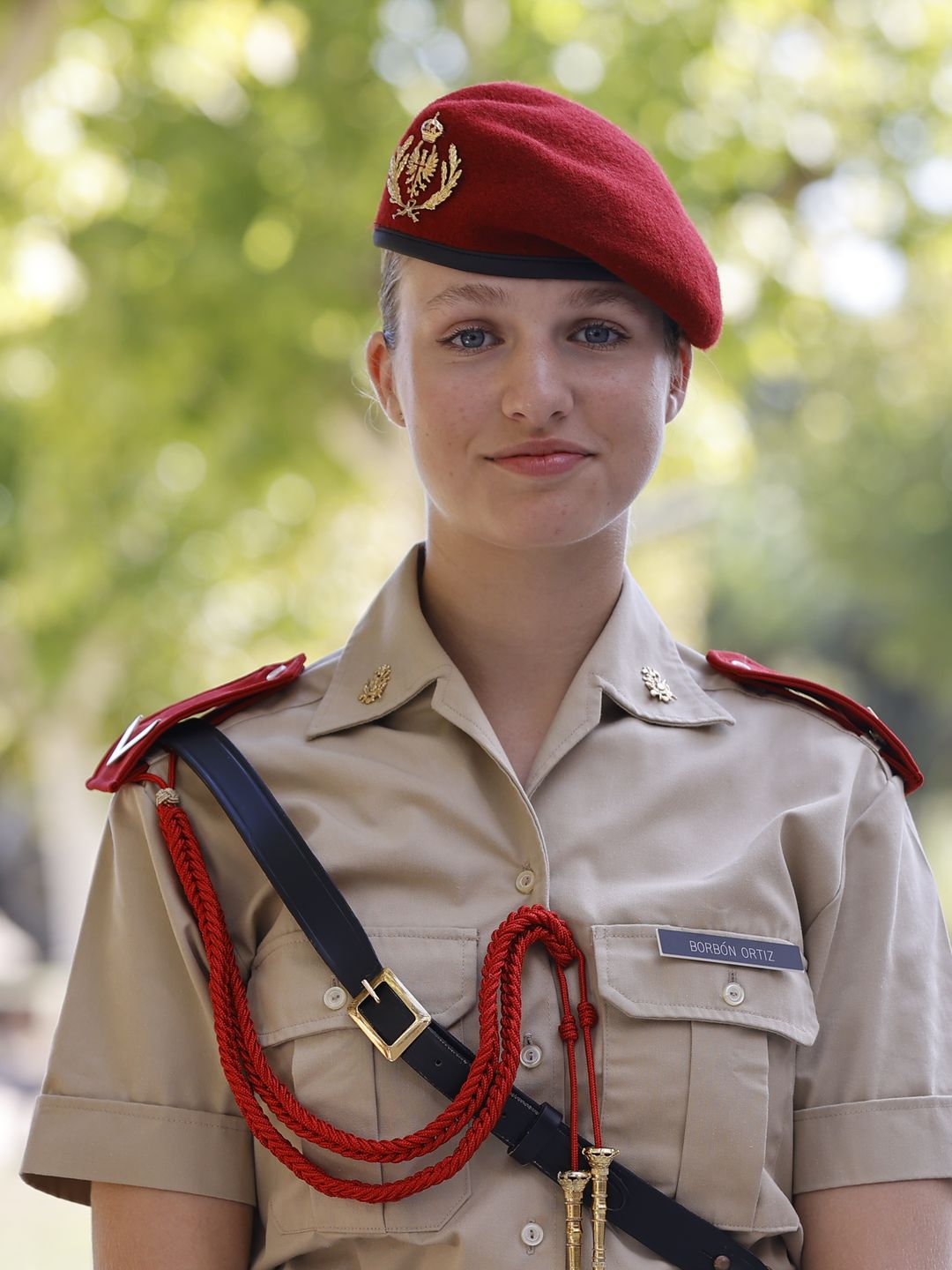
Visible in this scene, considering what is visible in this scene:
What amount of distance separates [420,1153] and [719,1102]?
1.05 ft

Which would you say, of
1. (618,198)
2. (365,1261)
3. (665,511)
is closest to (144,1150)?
(365,1261)

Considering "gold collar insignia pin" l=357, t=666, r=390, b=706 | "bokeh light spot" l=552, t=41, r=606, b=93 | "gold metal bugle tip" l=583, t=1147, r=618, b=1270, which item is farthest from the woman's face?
"bokeh light spot" l=552, t=41, r=606, b=93

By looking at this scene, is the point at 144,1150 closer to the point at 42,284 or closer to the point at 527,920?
the point at 527,920

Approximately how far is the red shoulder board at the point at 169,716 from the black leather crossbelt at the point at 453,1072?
8.1 inches

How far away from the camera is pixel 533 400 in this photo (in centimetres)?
168

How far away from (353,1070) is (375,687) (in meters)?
0.46

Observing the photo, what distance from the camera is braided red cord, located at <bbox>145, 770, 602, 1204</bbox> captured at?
1641mm

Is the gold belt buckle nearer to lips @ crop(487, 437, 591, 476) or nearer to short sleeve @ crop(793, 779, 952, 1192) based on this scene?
short sleeve @ crop(793, 779, 952, 1192)

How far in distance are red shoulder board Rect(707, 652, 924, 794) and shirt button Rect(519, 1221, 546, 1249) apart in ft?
2.26

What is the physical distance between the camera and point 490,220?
1.71 metres

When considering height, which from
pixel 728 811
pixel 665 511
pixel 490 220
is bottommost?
pixel 728 811

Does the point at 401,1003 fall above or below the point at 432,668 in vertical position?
below

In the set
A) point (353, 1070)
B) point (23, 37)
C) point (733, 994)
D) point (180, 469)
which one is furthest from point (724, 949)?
point (180, 469)

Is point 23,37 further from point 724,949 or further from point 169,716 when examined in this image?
point 724,949
